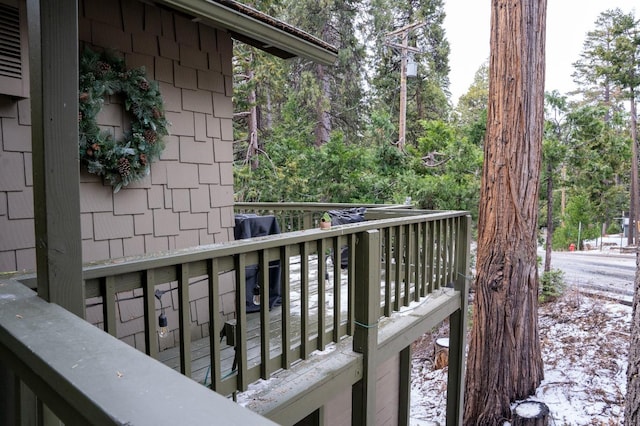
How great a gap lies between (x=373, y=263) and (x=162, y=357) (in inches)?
70.9

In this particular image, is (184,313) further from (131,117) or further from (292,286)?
(292,286)

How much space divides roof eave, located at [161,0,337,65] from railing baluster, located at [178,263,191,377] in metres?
2.10

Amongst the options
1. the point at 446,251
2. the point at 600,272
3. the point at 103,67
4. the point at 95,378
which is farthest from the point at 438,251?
the point at 600,272

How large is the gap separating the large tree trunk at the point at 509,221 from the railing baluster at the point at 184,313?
5112 millimetres

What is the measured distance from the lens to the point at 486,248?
627 cm

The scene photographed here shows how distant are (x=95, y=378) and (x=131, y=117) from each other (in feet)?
10.3

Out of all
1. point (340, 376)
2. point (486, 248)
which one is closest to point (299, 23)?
point (486, 248)

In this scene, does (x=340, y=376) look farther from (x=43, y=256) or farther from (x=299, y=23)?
(x=299, y=23)

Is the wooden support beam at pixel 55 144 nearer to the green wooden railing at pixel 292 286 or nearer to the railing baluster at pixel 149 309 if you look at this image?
the green wooden railing at pixel 292 286

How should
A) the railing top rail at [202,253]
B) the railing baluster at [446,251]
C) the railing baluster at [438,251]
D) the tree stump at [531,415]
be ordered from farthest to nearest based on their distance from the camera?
the tree stump at [531,415], the railing baluster at [446,251], the railing baluster at [438,251], the railing top rail at [202,253]

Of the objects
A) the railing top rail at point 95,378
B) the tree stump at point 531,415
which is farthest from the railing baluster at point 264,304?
the tree stump at point 531,415

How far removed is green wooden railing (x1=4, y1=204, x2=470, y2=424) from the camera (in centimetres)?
189

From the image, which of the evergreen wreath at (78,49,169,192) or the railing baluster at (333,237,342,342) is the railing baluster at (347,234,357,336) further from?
the evergreen wreath at (78,49,169,192)

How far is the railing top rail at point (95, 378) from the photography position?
65 cm
